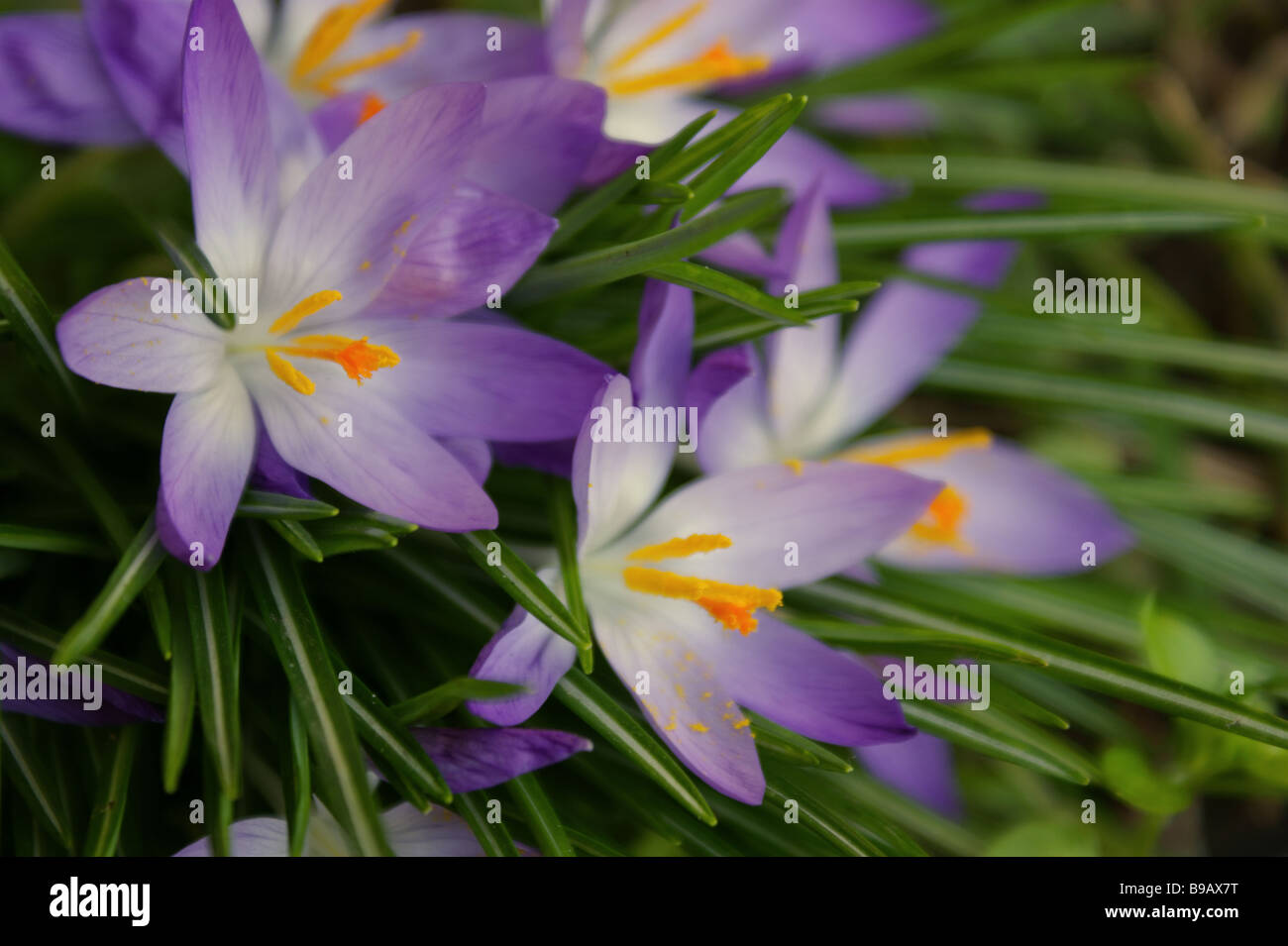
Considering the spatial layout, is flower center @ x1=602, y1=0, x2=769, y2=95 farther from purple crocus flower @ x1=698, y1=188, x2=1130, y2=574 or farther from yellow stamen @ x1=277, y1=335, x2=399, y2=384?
yellow stamen @ x1=277, y1=335, x2=399, y2=384

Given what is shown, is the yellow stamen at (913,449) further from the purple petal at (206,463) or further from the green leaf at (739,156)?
the purple petal at (206,463)

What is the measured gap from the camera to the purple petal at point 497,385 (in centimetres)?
51

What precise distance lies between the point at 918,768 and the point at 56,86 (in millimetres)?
678

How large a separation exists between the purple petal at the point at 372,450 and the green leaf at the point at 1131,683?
27cm

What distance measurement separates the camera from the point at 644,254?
0.50m

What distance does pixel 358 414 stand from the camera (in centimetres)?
51

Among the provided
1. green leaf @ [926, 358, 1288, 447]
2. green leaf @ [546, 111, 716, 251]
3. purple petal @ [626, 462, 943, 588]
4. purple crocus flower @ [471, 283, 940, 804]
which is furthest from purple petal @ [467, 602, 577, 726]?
green leaf @ [926, 358, 1288, 447]

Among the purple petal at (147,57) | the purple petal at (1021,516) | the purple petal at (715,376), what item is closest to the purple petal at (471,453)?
the purple petal at (715,376)

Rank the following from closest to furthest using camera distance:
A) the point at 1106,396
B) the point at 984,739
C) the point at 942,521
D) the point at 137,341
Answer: the point at 137,341, the point at 984,739, the point at 942,521, the point at 1106,396

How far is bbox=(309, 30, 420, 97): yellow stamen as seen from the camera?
66 centimetres

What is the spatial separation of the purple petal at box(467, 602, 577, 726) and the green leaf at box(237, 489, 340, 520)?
0.09 meters

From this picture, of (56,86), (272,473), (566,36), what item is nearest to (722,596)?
(272,473)

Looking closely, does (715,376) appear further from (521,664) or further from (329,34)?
(329,34)
